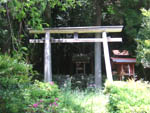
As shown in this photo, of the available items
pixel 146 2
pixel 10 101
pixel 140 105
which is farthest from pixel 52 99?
pixel 146 2

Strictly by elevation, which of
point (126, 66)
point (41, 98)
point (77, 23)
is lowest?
point (41, 98)

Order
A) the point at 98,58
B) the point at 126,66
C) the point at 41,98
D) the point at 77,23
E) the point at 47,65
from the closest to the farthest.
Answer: the point at 41,98
the point at 47,65
the point at 126,66
the point at 98,58
the point at 77,23

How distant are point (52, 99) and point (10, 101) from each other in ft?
2.81

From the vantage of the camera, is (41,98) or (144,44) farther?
(144,44)

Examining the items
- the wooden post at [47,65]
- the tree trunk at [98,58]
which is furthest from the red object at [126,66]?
the wooden post at [47,65]

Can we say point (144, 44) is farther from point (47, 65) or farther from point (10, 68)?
point (10, 68)

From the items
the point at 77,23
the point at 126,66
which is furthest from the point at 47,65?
the point at 77,23

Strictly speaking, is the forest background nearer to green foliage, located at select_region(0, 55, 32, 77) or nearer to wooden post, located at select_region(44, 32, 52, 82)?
green foliage, located at select_region(0, 55, 32, 77)

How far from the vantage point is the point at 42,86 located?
4297mm

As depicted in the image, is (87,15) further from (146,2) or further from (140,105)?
(140,105)

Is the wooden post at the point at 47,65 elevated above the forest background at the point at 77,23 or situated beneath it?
situated beneath

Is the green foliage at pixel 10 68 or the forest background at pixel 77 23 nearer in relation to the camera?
the green foliage at pixel 10 68

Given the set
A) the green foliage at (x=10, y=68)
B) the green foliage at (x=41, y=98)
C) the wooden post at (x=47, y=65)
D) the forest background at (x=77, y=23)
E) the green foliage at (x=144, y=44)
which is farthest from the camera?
the green foliage at (x=144, y=44)

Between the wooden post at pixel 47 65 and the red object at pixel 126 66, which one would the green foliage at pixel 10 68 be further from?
the red object at pixel 126 66
